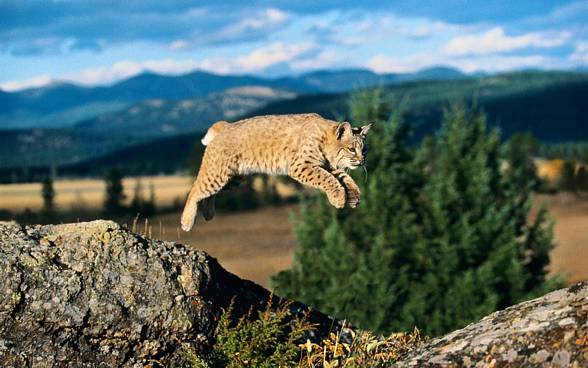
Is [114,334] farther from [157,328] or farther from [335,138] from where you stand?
[335,138]

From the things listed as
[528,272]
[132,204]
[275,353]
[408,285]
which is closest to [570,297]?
[275,353]

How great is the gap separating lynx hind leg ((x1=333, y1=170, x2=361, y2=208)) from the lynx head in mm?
197

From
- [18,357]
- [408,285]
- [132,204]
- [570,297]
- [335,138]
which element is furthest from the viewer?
[132,204]

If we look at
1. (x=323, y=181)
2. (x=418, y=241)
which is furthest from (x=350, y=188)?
(x=418, y=241)

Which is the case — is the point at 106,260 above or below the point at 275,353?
above

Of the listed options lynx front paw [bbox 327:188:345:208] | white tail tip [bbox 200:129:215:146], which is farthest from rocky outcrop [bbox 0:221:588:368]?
white tail tip [bbox 200:129:215:146]

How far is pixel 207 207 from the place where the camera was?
1127 cm

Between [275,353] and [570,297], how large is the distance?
314 centimetres

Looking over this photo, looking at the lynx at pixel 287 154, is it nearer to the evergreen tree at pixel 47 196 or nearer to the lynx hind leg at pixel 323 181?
the lynx hind leg at pixel 323 181

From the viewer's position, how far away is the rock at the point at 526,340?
7145 millimetres

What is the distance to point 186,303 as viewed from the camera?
362 inches

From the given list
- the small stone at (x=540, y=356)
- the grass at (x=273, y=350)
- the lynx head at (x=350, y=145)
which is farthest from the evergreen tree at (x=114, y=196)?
the small stone at (x=540, y=356)

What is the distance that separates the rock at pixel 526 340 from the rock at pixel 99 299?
103 inches

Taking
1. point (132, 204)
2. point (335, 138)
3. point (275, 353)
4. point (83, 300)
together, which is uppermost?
point (335, 138)
